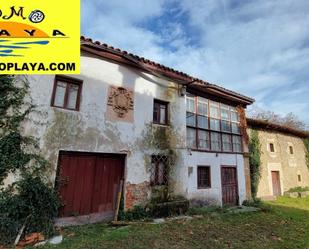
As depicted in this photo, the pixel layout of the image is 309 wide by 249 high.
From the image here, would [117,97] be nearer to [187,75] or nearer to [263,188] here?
[187,75]

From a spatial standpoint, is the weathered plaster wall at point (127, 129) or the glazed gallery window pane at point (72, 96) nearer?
the weathered plaster wall at point (127, 129)

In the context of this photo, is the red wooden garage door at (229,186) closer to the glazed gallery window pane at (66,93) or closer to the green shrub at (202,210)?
the green shrub at (202,210)

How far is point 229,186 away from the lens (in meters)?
11.1

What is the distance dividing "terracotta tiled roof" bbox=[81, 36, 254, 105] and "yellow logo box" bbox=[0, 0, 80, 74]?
115cm

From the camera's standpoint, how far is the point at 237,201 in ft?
36.8

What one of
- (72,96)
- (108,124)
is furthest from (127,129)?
(72,96)

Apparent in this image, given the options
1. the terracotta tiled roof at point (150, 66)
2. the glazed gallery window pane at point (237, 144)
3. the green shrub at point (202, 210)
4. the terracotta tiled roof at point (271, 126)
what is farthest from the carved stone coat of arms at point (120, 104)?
the terracotta tiled roof at point (271, 126)

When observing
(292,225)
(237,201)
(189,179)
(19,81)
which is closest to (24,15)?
(19,81)

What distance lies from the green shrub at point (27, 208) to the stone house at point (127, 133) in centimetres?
54

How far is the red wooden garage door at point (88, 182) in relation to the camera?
6668 millimetres

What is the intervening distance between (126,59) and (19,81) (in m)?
→ 3.80

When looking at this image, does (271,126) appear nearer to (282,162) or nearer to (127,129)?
(282,162)

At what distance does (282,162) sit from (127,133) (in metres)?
14.4

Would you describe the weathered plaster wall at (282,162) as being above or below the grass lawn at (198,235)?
above
